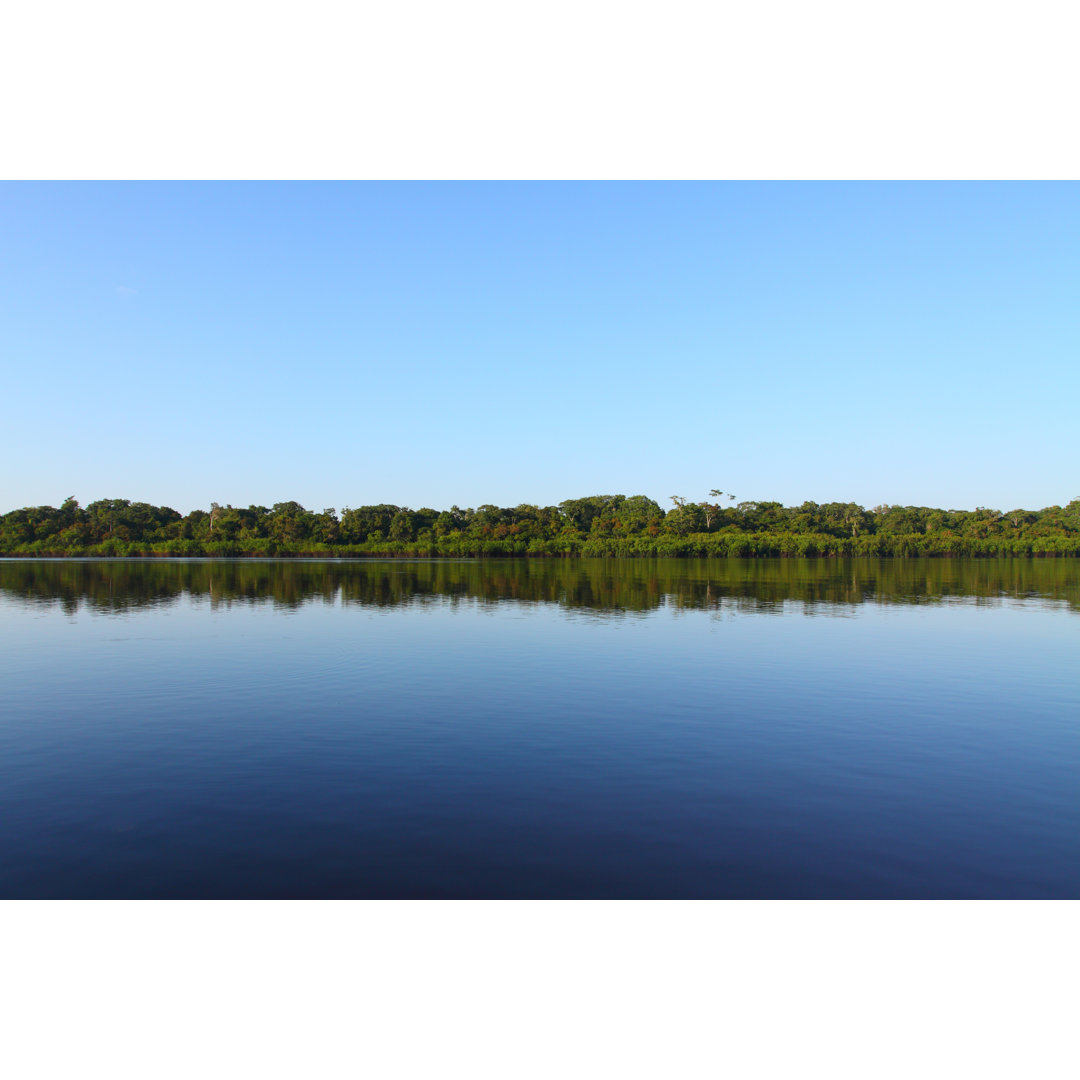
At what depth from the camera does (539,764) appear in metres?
15.5

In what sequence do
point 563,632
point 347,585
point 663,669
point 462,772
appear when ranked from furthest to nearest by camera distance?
point 347,585 → point 563,632 → point 663,669 → point 462,772

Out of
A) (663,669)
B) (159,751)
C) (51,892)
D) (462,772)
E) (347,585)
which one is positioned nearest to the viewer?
(51,892)

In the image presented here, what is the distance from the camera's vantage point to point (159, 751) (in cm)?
1642

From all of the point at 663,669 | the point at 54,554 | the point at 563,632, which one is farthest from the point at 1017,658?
the point at 54,554

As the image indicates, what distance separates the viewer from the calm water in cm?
1043

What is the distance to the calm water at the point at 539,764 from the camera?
1043 centimetres

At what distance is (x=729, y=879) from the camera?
33.3 ft

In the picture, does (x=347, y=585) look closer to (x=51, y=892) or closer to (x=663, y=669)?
(x=663, y=669)

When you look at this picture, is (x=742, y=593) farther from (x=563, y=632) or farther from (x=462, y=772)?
(x=462, y=772)

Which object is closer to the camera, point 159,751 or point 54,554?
point 159,751

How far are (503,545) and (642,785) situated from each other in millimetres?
178200

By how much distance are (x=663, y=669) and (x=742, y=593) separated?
36609mm

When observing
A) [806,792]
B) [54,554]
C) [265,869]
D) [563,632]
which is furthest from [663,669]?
[54,554]

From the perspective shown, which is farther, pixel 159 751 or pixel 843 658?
pixel 843 658
